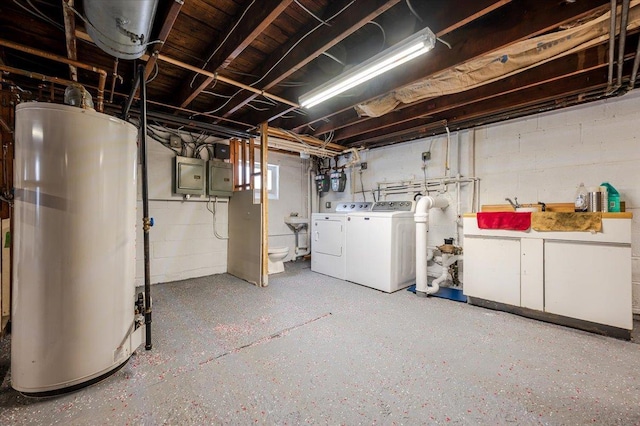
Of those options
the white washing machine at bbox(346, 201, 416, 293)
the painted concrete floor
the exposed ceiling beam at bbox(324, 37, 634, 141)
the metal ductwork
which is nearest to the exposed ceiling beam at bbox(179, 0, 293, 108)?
the metal ductwork

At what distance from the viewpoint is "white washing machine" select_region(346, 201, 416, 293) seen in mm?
3512

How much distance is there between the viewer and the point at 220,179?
13.9 ft

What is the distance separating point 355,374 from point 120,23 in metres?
2.50

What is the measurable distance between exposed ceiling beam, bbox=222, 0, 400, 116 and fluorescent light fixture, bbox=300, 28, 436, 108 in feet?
0.83

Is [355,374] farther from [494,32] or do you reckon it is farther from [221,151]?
[221,151]

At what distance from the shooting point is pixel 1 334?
2074 millimetres

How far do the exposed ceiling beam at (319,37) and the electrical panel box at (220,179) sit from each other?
6.16 feet

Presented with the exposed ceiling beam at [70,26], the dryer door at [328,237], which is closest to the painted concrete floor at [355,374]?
the dryer door at [328,237]

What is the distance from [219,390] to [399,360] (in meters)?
1.23

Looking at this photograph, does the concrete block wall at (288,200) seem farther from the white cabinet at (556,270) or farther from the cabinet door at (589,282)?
the cabinet door at (589,282)

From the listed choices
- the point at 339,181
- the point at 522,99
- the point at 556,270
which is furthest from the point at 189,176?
the point at 556,270

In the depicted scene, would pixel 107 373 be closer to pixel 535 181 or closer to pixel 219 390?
pixel 219 390

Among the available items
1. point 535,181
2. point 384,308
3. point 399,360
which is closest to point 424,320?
point 384,308

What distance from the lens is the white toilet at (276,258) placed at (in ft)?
14.1
